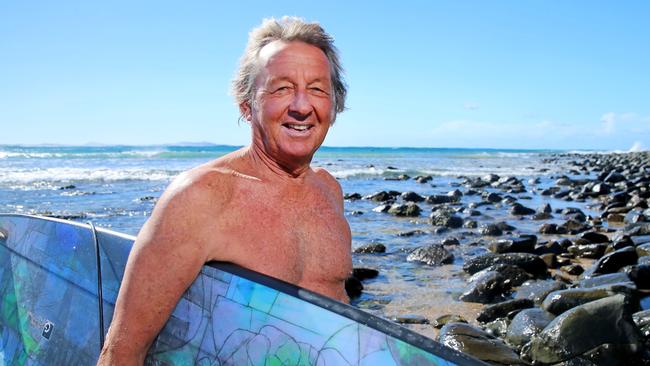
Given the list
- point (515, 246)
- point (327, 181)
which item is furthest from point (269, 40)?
point (515, 246)

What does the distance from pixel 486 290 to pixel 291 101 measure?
4307 mm

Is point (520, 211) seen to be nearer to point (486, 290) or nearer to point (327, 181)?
point (486, 290)

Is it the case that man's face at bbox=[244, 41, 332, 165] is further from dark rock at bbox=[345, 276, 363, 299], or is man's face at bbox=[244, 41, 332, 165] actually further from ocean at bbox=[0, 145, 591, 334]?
dark rock at bbox=[345, 276, 363, 299]

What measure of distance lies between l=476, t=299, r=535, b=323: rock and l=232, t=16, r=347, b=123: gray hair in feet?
11.2

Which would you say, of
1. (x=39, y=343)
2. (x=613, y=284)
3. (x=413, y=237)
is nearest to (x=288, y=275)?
(x=39, y=343)

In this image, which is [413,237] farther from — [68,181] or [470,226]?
[68,181]

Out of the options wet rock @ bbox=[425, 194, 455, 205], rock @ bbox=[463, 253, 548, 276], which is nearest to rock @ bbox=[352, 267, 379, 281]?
rock @ bbox=[463, 253, 548, 276]

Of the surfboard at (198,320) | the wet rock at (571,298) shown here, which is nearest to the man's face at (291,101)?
the surfboard at (198,320)

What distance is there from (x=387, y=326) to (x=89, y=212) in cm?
1148

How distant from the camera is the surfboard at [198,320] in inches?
70.2

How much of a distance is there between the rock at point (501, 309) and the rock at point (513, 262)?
1.66m

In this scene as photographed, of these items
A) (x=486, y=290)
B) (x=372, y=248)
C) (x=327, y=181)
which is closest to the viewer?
(x=327, y=181)

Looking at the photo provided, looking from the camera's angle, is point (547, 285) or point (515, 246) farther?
point (515, 246)

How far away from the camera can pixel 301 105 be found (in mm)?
2326
